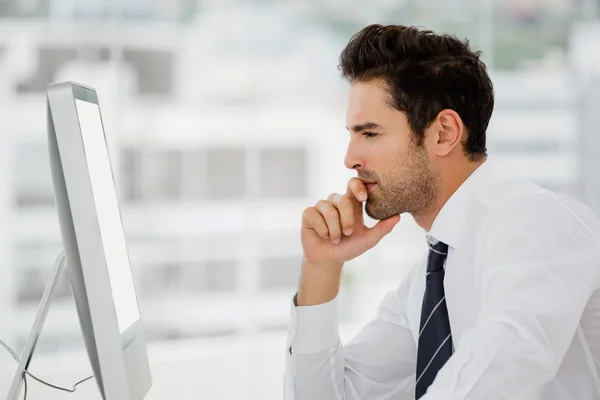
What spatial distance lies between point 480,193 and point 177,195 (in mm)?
2145

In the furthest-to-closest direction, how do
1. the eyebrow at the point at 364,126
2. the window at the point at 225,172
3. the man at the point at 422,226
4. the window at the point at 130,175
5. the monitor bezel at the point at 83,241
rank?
the window at the point at 225,172, the window at the point at 130,175, the eyebrow at the point at 364,126, the man at the point at 422,226, the monitor bezel at the point at 83,241

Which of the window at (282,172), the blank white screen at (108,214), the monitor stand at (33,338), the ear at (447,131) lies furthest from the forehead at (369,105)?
the window at (282,172)

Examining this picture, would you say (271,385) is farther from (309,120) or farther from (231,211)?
(309,120)

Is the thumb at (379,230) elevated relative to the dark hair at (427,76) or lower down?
lower down

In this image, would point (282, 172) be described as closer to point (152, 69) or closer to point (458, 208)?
point (152, 69)

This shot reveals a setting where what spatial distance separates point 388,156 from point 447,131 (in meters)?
0.14

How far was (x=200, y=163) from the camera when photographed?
3314 mm

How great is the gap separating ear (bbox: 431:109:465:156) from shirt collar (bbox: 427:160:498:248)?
0.08 metres

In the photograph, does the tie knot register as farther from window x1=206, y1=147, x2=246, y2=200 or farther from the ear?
window x1=206, y1=147, x2=246, y2=200

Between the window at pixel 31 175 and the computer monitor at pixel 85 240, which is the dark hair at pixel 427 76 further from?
the window at pixel 31 175

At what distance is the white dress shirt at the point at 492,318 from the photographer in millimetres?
958

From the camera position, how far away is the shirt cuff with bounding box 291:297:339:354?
58.9 inches

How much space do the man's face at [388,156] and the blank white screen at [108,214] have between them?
0.56m

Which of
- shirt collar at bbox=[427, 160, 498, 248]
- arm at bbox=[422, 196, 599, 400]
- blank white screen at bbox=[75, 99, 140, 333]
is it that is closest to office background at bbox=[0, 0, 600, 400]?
shirt collar at bbox=[427, 160, 498, 248]
